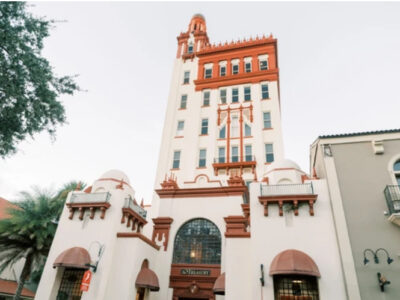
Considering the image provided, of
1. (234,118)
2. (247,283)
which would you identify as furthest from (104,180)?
(234,118)

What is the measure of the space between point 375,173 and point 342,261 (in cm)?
507

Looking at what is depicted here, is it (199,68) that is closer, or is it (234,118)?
(234,118)

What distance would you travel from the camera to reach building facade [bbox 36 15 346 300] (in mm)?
13334

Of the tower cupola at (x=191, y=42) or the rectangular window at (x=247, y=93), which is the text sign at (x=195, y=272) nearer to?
the rectangular window at (x=247, y=93)

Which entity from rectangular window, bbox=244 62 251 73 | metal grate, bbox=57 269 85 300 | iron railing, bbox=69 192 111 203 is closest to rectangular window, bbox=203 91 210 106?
rectangular window, bbox=244 62 251 73

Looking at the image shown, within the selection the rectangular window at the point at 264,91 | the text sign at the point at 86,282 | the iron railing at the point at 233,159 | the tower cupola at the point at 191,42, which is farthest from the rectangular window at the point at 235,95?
the text sign at the point at 86,282

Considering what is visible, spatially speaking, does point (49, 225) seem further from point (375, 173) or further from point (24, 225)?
point (375, 173)

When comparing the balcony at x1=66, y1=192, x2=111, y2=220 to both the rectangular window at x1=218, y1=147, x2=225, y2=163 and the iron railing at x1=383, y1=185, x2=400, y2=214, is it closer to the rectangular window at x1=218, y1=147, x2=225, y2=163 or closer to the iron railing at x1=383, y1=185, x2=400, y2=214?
the rectangular window at x1=218, y1=147, x2=225, y2=163

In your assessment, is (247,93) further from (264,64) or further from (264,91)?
(264,64)

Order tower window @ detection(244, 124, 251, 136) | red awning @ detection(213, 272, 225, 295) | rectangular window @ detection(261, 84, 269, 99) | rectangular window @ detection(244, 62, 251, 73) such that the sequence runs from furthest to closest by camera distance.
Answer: rectangular window @ detection(244, 62, 251, 73)
rectangular window @ detection(261, 84, 269, 99)
tower window @ detection(244, 124, 251, 136)
red awning @ detection(213, 272, 225, 295)

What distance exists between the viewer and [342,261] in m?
12.5

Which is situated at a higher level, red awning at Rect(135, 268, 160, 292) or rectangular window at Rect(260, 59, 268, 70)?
rectangular window at Rect(260, 59, 268, 70)

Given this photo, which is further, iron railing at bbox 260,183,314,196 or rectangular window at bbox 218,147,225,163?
rectangular window at bbox 218,147,225,163

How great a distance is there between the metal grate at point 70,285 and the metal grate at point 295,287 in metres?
11.7
